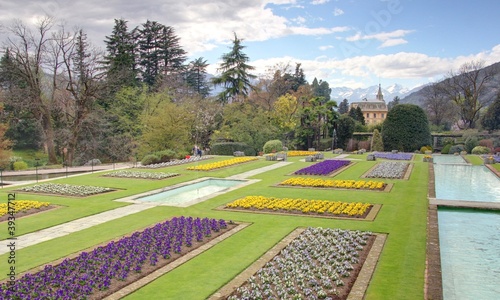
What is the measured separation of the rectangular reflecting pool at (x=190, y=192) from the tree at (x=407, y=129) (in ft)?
76.0

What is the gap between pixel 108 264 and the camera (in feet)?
27.0

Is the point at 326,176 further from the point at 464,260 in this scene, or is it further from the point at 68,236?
the point at 68,236

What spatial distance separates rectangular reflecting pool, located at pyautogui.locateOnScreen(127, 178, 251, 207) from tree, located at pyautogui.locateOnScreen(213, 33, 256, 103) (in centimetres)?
2501

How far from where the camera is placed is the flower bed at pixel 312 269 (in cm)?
692

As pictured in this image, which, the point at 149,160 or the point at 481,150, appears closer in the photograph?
the point at 149,160

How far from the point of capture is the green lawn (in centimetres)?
733

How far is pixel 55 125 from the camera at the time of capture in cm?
4197

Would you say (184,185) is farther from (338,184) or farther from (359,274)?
(359,274)

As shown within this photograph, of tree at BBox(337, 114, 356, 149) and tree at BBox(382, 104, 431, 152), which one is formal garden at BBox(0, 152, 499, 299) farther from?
tree at BBox(337, 114, 356, 149)

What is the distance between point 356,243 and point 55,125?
3994cm

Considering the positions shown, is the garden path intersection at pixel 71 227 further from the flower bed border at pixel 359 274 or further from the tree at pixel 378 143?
the tree at pixel 378 143

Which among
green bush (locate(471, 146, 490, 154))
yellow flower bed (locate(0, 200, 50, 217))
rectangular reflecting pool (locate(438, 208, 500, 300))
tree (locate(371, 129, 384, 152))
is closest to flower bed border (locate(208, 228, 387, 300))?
rectangular reflecting pool (locate(438, 208, 500, 300))

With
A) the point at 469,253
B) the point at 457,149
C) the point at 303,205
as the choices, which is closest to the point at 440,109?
the point at 457,149

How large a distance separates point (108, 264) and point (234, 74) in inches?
1516
